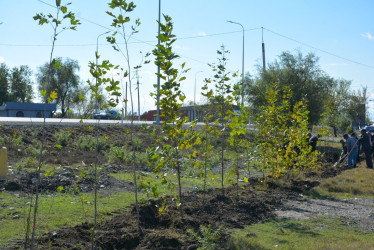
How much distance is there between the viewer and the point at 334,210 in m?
9.80

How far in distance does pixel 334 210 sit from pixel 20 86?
61363mm

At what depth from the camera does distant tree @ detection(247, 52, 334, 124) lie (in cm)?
3219

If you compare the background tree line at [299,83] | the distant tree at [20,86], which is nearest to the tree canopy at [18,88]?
the distant tree at [20,86]

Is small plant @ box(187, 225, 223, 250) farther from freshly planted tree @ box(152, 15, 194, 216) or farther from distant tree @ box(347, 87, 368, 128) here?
distant tree @ box(347, 87, 368, 128)

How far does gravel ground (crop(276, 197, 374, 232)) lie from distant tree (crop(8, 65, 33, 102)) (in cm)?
5283

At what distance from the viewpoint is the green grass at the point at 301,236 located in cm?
668

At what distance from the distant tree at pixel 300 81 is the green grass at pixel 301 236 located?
78.9ft

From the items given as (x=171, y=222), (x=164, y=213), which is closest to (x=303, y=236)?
(x=171, y=222)

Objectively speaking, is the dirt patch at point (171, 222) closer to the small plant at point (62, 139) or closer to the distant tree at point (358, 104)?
the small plant at point (62, 139)

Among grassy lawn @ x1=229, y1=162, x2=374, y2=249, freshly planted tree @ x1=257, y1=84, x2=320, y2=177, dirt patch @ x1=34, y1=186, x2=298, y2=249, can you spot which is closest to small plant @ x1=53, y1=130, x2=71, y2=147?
freshly planted tree @ x1=257, y1=84, x2=320, y2=177

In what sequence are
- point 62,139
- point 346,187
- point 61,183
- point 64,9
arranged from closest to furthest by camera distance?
1. point 64,9
2. point 61,183
3. point 346,187
4. point 62,139

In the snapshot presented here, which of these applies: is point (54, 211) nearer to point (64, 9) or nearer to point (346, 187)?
point (64, 9)

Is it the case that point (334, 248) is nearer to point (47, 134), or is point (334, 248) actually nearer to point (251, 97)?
point (47, 134)

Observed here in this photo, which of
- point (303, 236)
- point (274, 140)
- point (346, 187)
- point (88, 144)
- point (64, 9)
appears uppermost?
point (64, 9)
